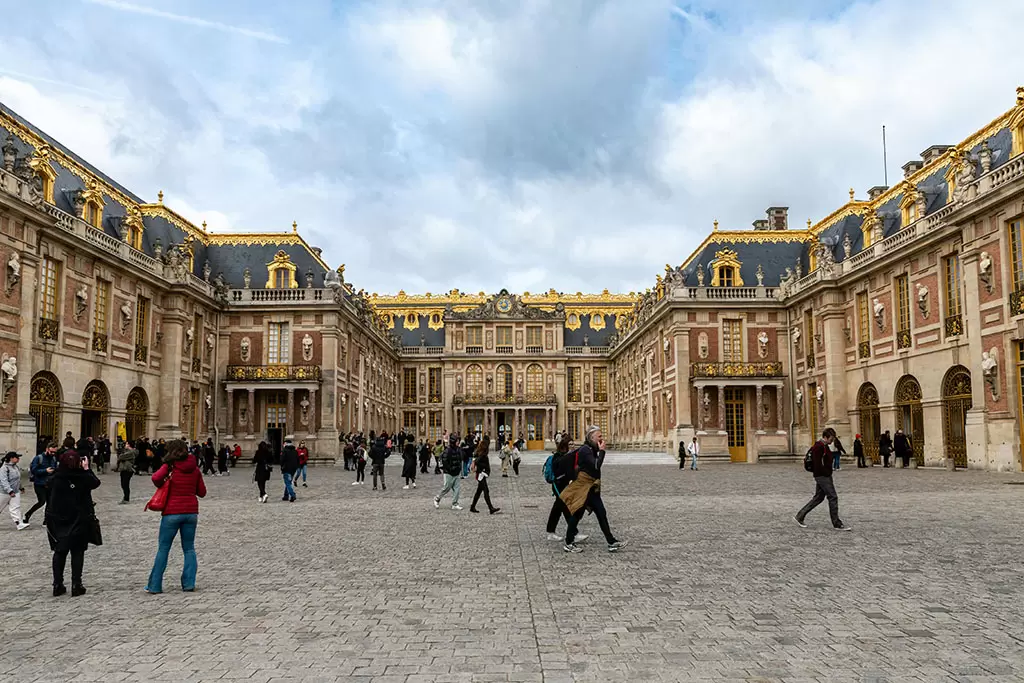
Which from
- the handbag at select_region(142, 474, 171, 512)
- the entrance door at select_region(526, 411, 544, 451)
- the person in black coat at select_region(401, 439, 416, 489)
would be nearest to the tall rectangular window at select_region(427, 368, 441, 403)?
the entrance door at select_region(526, 411, 544, 451)

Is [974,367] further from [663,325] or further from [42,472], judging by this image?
[42,472]

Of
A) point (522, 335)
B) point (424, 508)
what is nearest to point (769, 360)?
point (424, 508)

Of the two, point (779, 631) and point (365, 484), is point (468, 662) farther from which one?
point (365, 484)

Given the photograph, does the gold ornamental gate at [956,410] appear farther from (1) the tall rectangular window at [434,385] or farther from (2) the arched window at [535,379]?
(1) the tall rectangular window at [434,385]

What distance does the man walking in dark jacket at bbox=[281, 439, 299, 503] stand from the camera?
57.3ft

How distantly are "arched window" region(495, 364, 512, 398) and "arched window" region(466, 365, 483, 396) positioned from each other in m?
1.60

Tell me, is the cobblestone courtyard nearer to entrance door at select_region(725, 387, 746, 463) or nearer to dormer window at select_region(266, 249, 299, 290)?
entrance door at select_region(725, 387, 746, 463)

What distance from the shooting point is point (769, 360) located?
4056 centimetres

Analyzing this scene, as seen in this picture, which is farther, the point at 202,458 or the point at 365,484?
the point at 202,458

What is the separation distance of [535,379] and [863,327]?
4207 cm

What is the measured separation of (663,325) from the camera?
4384cm

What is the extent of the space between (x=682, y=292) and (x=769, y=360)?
→ 18.2 feet

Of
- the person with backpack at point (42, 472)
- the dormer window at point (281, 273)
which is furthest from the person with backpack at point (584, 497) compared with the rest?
the dormer window at point (281, 273)

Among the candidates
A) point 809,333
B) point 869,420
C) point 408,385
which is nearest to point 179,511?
point 869,420
